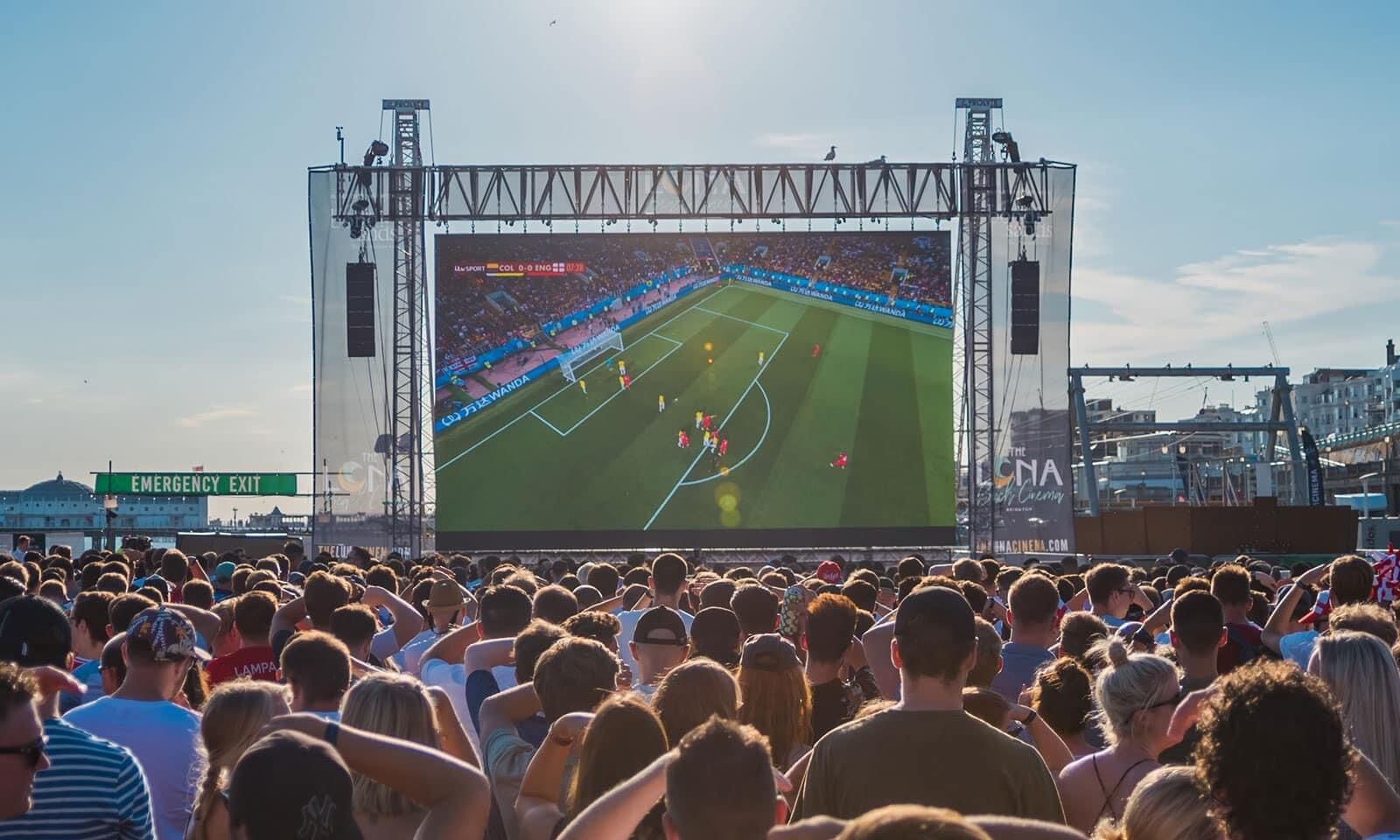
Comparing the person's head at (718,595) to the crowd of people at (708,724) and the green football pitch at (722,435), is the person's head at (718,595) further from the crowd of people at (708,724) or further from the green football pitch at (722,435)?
the green football pitch at (722,435)

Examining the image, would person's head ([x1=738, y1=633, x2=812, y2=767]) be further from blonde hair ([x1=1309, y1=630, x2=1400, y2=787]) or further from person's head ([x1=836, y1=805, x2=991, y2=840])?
person's head ([x1=836, y1=805, x2=991, y2=840])

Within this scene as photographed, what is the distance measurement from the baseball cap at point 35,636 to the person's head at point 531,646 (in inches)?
63.9

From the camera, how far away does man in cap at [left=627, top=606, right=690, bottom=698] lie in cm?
569

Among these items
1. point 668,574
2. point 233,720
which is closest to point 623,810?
point 233,720

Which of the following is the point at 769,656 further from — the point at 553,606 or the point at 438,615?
the point at 438,615

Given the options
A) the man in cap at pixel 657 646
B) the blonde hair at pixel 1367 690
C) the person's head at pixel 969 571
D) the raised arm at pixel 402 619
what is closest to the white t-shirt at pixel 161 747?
the man in cap at pixel 657 646

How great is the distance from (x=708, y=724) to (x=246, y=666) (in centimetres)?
440

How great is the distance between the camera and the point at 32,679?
3.14 meters

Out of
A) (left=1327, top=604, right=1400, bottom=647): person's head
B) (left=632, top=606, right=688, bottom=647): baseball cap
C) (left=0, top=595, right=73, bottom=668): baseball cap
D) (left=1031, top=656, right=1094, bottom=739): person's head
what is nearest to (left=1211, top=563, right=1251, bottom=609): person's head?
(left=1327, top=604, right=1400, bottom=647): person's head

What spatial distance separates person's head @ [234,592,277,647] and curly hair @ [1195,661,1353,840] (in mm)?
4908

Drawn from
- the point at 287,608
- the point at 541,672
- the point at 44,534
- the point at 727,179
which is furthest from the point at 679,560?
the point at 44,534

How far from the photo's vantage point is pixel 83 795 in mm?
3311

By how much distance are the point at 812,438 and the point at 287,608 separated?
21.1 metres

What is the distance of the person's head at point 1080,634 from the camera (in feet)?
19.7
